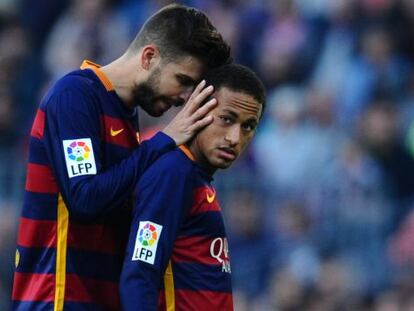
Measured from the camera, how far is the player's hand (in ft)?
18.0

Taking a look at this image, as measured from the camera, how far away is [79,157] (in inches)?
210

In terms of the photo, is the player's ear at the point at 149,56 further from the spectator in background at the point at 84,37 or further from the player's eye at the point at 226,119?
the spectator in background at the point at 84,37

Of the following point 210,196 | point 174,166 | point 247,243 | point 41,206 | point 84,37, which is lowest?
point 247,243

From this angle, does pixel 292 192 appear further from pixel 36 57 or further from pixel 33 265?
pixel 33 265

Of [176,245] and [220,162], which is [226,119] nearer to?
[220,162]

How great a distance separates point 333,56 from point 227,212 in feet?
6.99

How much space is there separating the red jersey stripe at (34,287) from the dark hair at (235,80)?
3.27ft

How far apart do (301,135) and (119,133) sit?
5445 millimetres

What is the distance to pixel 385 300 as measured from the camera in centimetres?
980

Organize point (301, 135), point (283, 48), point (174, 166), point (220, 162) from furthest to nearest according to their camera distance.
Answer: point (283, 48)
point (301, 135)
point (220, 162)
point (174, 166)

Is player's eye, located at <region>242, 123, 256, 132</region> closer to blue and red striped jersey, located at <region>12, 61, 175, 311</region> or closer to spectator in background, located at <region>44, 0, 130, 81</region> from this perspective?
blue and red striped jersey, located at <region>12, 61, 175, 311</region>

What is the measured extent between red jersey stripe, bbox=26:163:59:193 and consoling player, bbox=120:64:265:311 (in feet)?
1.16

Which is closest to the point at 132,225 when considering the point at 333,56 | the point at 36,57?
the point at 333,56

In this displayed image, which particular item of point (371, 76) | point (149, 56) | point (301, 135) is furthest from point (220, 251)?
point (371, 76)
